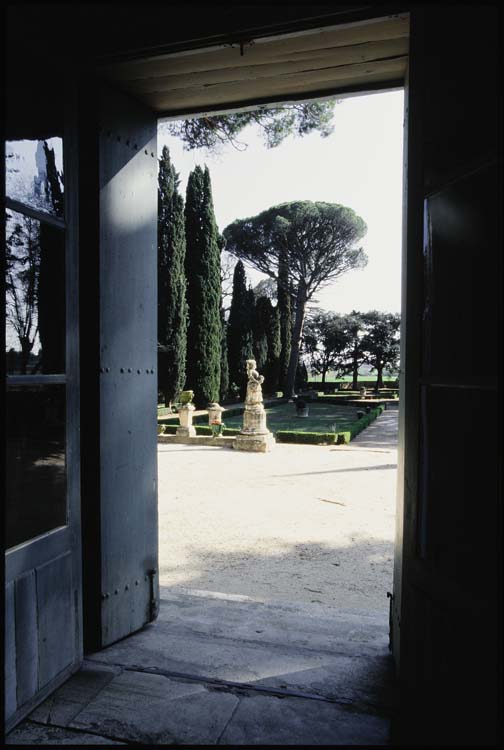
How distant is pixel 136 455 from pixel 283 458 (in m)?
8.81

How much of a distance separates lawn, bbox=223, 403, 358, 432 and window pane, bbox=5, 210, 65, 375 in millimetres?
12820

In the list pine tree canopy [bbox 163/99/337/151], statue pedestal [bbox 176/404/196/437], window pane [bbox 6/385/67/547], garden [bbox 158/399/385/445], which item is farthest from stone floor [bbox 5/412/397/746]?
statue pedestal [bbox 176/404/196/437]

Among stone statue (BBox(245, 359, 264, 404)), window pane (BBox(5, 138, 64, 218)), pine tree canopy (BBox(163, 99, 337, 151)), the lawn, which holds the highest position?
pine tree canopy (BBox(163, 99, 337, 151))

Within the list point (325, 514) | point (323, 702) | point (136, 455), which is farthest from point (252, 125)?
point (325, 514)

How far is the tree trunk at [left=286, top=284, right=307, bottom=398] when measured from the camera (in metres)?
27.9

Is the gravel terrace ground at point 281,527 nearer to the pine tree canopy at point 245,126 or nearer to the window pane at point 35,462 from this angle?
the window pane at point 35,462

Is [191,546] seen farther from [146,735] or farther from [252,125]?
[252,125]

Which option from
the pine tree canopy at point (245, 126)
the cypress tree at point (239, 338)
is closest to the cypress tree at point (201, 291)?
the cypress tree at point (239, 338)

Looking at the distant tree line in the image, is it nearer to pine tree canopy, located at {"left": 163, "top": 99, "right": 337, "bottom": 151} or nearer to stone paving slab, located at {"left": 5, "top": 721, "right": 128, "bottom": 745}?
pine tree canopy, located at {"left": 163, "top": 99, "right": 337, "bottom": 151}

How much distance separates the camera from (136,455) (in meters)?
2.68

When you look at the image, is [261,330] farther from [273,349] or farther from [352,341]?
[352,341]

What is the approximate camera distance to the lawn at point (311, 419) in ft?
53.0

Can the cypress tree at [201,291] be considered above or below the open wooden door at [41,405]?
above

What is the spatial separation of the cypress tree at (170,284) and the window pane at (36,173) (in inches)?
678
